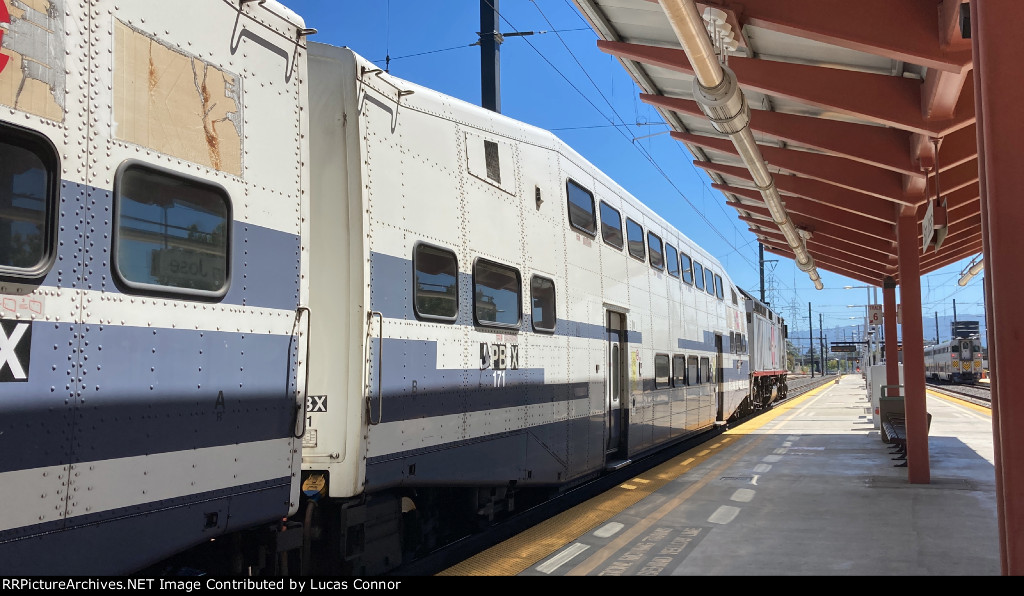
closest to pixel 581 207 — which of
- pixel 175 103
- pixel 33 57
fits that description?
pixel 175 103

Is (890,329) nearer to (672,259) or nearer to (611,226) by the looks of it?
(672,259)

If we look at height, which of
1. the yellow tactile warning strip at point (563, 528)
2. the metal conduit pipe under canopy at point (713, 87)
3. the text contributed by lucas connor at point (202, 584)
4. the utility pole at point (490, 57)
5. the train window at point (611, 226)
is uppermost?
the utility pole at point (490, 57)

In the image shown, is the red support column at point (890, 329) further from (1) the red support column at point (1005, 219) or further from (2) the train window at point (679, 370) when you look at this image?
(1) the red support column at point (1005, 219)

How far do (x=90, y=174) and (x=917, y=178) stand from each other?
799 centimetres

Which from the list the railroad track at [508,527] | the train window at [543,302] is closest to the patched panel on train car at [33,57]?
the railroad track at [508,527]

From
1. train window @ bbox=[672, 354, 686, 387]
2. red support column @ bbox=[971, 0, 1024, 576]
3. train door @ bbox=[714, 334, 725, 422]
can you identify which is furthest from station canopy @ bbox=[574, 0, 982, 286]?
train door @ bbox=[714, 334, 725, 422]

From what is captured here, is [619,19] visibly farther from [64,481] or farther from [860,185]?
[64,481]

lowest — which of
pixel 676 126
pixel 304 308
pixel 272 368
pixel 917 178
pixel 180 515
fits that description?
pixel 180 515

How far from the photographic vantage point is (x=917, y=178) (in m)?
8.45

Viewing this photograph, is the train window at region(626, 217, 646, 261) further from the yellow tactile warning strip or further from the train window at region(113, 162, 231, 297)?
the train window at region(113, 162, 231, 297)

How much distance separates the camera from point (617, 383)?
9961 millimetres

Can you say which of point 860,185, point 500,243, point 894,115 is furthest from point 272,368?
point 860,185

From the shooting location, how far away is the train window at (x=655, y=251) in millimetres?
11749

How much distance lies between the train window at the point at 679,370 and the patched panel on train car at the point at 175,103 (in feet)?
31.7
